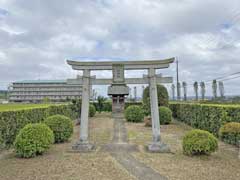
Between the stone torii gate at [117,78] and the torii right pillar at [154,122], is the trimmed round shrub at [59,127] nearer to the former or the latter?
the stone torii gate at [117,78]

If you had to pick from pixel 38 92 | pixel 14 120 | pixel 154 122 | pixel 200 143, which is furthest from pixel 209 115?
pixel 38 92

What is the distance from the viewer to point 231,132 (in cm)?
652

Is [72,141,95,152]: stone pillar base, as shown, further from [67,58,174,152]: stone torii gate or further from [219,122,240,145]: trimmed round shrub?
[219,122,240,145]: trimmed round shrub

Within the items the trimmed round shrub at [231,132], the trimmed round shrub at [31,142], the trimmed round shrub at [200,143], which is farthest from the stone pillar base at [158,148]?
the trimmed round shrub at [31,142]

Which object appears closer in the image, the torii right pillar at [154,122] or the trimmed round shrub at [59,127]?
the torii right pillar at [154,122]

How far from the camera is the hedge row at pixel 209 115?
7.36m

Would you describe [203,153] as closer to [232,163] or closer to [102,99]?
[232,163]

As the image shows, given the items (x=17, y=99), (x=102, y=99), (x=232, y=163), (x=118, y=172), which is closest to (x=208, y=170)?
(x=232, y=163)

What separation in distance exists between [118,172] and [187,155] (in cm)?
233

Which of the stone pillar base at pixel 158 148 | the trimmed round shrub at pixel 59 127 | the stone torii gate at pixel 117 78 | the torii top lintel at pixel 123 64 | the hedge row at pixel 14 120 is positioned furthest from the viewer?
the trimmed round shrub at pixel 59 127

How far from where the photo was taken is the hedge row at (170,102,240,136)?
7364 millimetres

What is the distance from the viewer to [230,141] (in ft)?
23.8

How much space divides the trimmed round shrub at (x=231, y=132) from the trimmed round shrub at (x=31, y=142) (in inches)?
219

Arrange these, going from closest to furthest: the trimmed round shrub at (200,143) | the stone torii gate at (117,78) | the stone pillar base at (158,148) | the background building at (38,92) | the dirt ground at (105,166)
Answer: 1. the dirt ground at (105,166)
2. the trimmed round shrub at (200,143)
3. the stone pillar base at (158,148)
4. the stone torii gate at (117,78)
5. the background building at (38,92)
